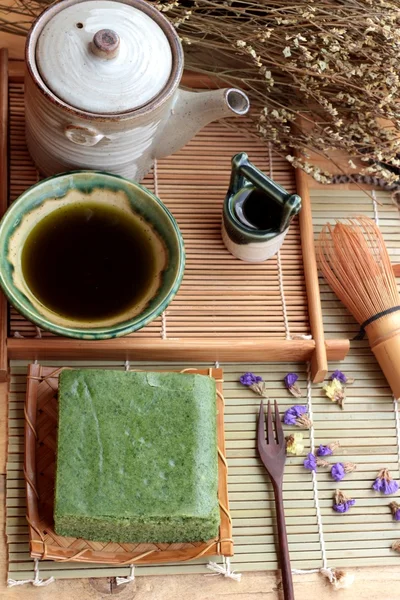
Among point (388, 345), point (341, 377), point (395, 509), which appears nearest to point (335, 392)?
point (341, 377)

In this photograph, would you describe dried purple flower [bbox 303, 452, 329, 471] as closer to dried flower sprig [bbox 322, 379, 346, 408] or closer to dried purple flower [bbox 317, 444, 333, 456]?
dried purple flower [bbox 317, 444, 333, 456]

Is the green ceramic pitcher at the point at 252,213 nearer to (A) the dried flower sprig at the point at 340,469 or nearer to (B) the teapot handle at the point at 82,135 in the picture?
(B) the teapot handle at the point at 82,135

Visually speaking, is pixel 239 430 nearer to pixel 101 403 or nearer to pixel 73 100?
pixel 101 403

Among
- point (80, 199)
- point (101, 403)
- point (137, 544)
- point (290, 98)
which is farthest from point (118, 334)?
point (290, 98)

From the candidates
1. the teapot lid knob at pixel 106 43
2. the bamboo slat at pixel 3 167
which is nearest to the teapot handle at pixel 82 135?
the teapot lid knob at pixel 106 43

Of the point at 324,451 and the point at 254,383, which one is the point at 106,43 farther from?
Answer: the point at 324,451

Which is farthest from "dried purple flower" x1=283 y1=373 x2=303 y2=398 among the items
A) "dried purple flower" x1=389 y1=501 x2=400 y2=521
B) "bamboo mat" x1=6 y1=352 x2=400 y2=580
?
"dried purple flower" x1=389 y1=501 x2=400 y2=521
